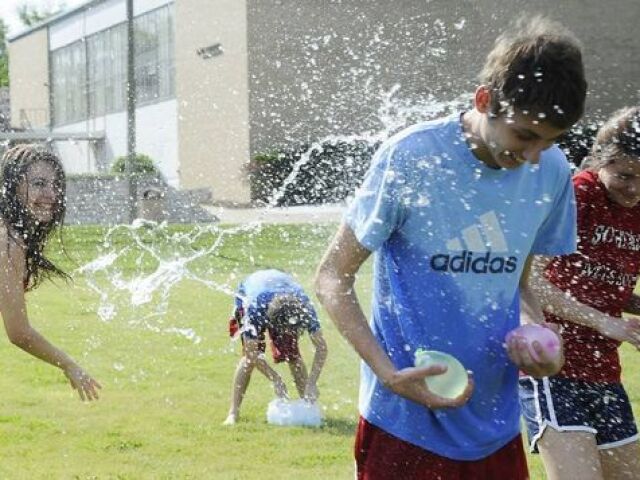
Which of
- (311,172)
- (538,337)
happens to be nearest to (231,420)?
(538,337)

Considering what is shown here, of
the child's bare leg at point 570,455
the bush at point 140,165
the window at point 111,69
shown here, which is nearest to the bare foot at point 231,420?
the child's bare leg at point 570,455

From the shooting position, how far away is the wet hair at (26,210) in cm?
425

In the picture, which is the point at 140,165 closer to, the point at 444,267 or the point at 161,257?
the point at 161,257

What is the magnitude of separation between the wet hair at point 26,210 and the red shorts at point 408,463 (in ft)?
5.71

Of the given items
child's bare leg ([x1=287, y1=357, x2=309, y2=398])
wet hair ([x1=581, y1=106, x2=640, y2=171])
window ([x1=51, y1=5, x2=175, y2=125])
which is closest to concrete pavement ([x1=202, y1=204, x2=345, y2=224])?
window ([x1=51, y1=5, x2=175, y2=125])

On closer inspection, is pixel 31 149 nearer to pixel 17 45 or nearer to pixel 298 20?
pixel 298 20

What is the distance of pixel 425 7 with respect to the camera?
3247 cm

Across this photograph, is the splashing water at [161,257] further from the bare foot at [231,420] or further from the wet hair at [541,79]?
the wet hair at [541,79]

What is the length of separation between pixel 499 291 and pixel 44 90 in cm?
5318

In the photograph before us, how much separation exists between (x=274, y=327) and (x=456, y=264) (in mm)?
3991

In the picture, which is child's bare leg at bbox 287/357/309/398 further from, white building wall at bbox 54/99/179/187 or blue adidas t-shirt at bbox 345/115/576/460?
white building wall at bbox 54/99/179/187

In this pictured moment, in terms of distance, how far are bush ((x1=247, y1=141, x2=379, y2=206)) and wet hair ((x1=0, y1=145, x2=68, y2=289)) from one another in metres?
19.4

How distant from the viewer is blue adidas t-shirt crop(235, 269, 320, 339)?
6.78 meters

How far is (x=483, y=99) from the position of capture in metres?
2.73
